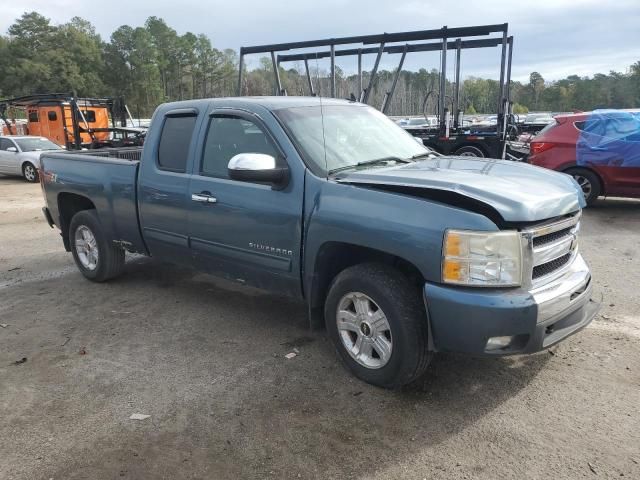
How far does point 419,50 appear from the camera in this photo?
13.7 m

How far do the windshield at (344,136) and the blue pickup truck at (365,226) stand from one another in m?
0.01

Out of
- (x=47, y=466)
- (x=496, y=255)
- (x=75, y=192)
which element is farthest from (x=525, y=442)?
(x=75, y=192)

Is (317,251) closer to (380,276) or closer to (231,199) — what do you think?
(380,276)

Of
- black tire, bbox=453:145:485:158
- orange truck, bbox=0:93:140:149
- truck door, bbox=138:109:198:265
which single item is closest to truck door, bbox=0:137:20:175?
orange truck, bbox=0:93:140:149

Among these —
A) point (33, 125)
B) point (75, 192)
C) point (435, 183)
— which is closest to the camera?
point (435, 183)

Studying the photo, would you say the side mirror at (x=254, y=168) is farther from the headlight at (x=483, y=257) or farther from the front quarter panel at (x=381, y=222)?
the headlight at (x=483, y=257)

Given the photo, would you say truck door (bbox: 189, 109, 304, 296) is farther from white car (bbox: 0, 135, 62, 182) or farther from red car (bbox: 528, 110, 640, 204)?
white car (bbox: 0, 135, 62, 182)

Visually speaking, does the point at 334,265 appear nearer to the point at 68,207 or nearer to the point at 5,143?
the point at 68,207

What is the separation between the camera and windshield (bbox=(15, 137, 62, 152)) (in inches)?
653

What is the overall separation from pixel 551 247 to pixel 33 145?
17.5 metres

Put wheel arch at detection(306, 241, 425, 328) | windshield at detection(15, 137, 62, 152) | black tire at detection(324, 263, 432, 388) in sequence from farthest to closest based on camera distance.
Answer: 1. windshield at detection(15, 137, 62, 152)
2. wheel arch at detection(306, 241, 425, 328)
3. black tire at detection(324, 263, 432, 388)

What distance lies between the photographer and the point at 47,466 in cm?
278

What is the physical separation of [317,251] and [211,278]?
8.97 feet

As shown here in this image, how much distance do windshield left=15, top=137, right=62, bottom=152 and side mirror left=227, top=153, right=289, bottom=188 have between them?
15730mm
